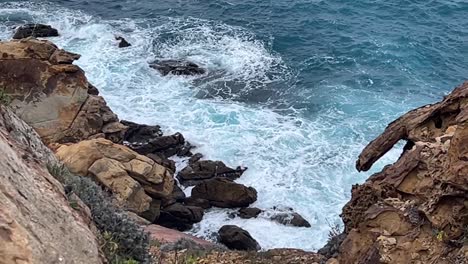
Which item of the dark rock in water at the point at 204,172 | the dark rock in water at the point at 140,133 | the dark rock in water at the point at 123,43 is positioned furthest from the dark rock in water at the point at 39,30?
the dark rock in water at the point at 204,172

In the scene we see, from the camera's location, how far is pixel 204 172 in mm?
24953

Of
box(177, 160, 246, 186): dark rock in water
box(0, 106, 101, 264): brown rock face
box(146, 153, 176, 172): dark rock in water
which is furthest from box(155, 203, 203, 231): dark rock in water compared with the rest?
box(0, 106, 101, 264): brown rock face

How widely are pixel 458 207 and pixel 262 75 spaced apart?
25.5 metres

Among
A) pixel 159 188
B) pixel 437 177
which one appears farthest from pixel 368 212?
pixel 159 188

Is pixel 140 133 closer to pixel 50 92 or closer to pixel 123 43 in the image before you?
pixel 50 92

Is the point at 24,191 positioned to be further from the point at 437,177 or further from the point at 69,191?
the point at 437,177

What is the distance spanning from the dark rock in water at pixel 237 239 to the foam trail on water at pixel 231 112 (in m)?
0.76

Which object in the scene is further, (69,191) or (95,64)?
(95,64)

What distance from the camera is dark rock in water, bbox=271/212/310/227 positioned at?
22.7 meters

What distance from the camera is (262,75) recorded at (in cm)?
3475

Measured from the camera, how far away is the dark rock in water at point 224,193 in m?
23.3

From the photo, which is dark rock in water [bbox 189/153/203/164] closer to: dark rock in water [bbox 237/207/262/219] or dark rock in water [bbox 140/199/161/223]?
dark rock in water [bbox 237/207/262/219]

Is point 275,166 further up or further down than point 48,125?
further down

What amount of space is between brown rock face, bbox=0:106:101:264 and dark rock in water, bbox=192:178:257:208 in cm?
1587
